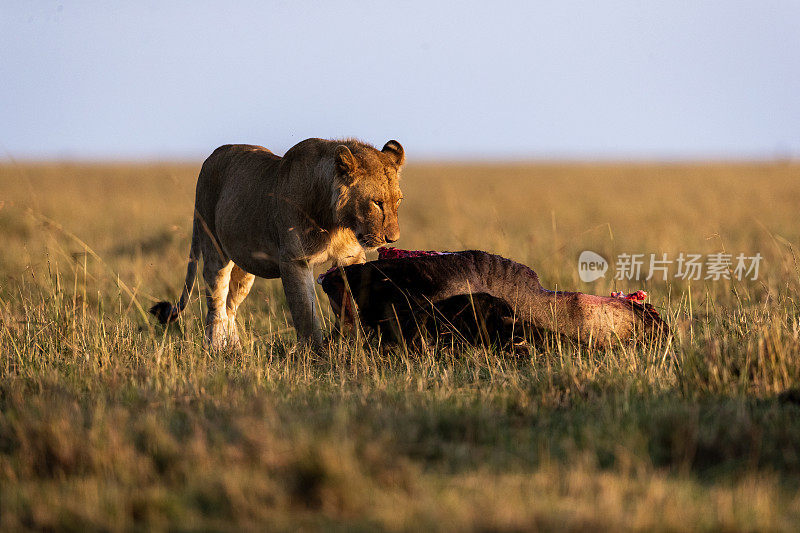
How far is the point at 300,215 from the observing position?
5.06 meters

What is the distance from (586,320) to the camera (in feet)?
16.7

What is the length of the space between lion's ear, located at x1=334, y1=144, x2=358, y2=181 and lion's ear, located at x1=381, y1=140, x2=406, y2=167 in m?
0.43

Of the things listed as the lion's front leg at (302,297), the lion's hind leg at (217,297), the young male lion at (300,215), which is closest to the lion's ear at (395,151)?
the young male lion at (300,215)

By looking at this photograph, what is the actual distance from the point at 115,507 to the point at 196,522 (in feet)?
1.01

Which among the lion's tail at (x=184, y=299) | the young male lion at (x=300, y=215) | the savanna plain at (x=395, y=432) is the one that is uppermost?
the young male lion at (x=300, y=215)

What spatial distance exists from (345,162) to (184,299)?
84.7 inches

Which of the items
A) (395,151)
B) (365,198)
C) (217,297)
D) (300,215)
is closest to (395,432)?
(365,198)

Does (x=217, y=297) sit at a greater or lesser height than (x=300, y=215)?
lesser

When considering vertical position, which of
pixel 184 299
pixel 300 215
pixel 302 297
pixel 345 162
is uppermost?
pixel 345 162

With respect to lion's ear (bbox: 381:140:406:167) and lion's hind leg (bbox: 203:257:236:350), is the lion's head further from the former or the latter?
lion's hind leg (bbox: 203:257:236:350)

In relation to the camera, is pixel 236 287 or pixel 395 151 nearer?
pixel 395 151

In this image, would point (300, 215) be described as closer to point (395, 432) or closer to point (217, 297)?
point (217, 297)

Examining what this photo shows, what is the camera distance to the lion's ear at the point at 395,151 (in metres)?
5.18

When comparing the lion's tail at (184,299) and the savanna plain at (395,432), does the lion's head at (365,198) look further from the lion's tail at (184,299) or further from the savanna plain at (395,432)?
the lion's tail at (184,299)
